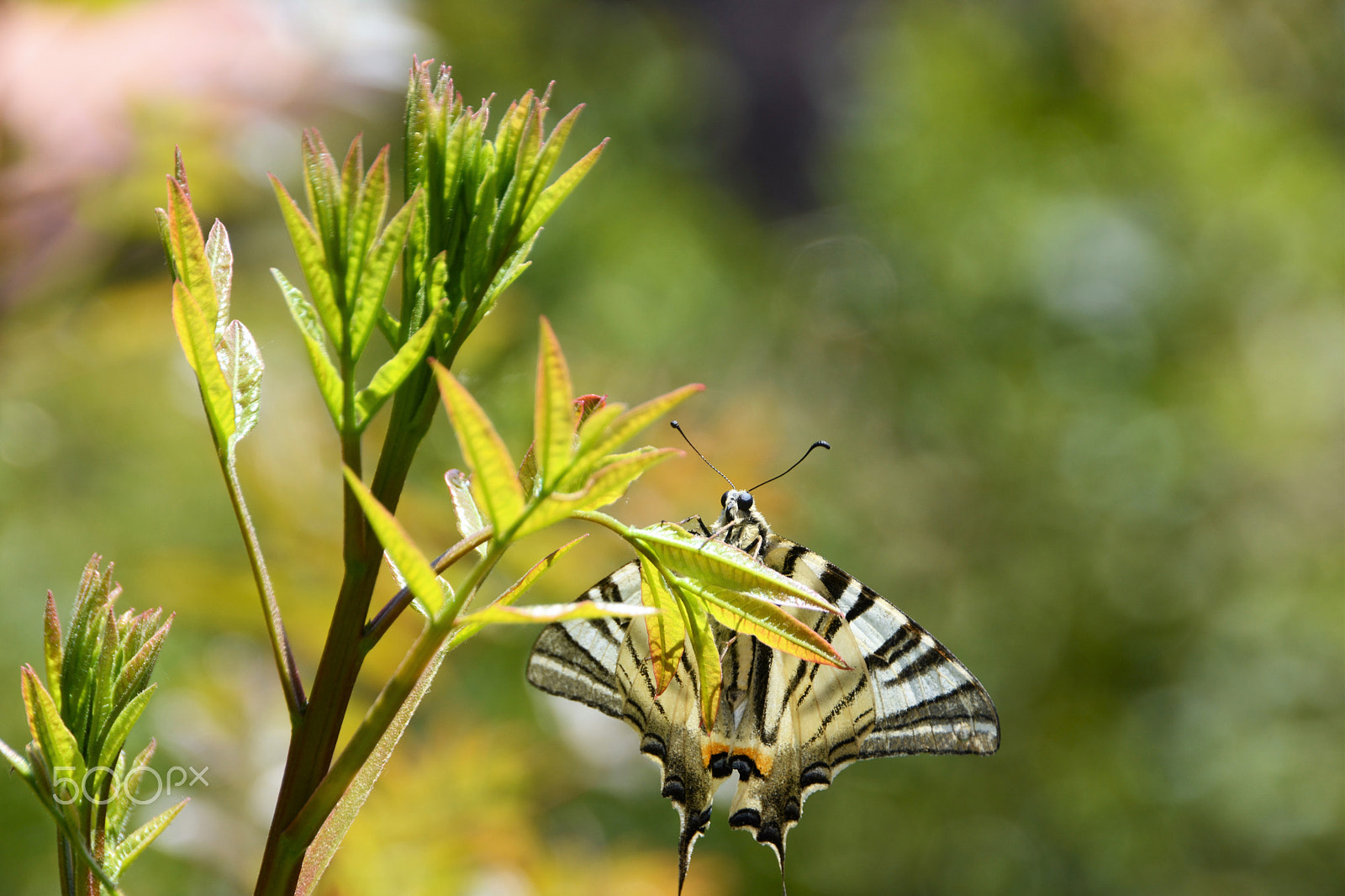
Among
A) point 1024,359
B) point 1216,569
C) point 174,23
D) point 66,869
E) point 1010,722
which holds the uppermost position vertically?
point 1024,359

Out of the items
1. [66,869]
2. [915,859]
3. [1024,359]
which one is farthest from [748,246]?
[66,869]

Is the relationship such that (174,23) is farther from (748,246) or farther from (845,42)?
(845,42)

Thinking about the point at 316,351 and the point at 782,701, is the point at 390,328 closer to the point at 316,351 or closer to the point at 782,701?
the point at 316,351

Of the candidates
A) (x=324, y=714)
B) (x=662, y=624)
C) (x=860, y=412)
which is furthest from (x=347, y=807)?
(x=860, y=412)

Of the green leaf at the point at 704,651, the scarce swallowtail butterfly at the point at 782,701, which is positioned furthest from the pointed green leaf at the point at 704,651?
the scarce swallowtail butterfly at the point at 782,701

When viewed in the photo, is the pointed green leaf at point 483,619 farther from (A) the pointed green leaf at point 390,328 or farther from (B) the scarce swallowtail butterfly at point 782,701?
(B) the scarce swallowtail butterfly at point 782,701

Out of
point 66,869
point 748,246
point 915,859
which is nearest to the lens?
point 66,869
